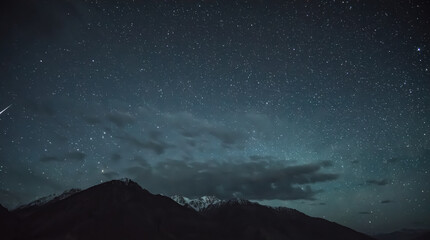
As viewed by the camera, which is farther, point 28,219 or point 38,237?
point 28,219

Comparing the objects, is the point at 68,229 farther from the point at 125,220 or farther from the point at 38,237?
the point at 125,220

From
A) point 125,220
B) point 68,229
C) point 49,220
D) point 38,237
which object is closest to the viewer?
point 38,237

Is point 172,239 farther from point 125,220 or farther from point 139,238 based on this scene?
point 125,220

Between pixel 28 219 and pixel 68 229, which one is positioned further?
pixel 28 219

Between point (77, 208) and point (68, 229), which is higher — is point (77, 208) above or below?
above

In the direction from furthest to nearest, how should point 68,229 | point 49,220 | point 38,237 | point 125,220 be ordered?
point 125,220 → point 49,220 → point 68,229 → point 38,237

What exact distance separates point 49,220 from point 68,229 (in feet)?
77.0

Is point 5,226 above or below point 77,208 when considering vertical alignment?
below

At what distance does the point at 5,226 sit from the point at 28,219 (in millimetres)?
22384

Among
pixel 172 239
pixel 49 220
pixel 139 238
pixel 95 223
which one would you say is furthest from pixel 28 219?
pixel 172 239

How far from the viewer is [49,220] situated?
592 feet

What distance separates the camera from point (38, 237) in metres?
152

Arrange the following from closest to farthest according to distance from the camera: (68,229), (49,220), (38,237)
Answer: (38,237), (68,229), (49,220)

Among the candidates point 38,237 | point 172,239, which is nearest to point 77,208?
point 38,237
